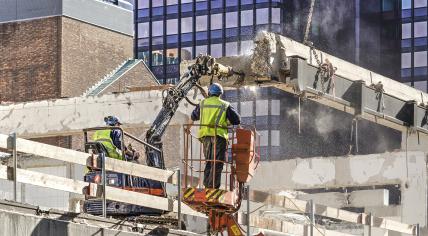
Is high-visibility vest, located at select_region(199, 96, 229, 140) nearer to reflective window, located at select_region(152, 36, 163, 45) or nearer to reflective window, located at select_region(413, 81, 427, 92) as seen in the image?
reflective window, located at select_region(413, 81, 427, 92)

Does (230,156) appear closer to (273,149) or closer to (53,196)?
(53,196)

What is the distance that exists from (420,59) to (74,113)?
7297cm

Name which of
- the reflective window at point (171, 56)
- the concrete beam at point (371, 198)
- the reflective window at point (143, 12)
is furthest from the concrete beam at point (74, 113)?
the reflective window at point (143, 12)

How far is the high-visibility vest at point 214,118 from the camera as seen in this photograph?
18.2 meters

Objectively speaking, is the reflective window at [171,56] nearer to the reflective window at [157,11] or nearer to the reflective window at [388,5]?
the reflective window at [157,11]

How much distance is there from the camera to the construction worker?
18172 millimetres

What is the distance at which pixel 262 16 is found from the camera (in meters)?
A: 100

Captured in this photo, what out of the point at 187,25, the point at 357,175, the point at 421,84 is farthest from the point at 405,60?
the point at 357,175

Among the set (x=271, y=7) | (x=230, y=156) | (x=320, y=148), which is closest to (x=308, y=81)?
(x=230, y=156)

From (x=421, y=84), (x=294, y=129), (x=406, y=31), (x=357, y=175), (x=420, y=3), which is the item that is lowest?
(x=357, y=175)

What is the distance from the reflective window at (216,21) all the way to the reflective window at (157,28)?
5.02m

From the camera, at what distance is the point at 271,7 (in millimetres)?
100188

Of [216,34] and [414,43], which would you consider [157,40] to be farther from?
[414,43]

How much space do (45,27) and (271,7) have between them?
49239 mm
